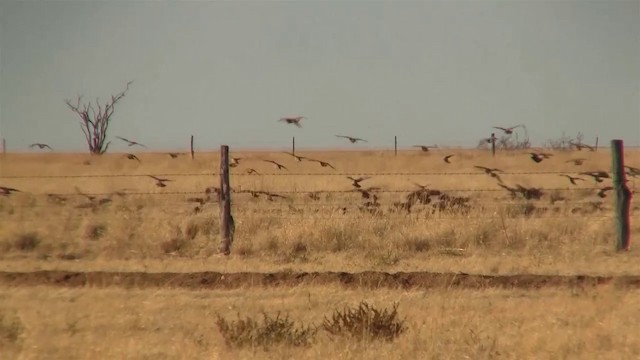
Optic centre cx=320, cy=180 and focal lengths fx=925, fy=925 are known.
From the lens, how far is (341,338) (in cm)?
773

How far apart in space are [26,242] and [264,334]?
28.8 ft

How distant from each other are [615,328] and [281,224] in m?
7.94

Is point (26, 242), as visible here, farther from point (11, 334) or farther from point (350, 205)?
point (11, 334)

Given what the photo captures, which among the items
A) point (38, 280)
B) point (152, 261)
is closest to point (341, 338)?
point (38, 280)

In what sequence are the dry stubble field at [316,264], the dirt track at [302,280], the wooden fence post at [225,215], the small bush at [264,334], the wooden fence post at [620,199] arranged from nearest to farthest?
the small bush at [264,334], the dry stubble field at [316,264], the dirt track at [302,280], the wooden fence post at [620,199], the wooden fence post at [225,215]

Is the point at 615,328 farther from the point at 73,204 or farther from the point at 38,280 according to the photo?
the point at 73,204

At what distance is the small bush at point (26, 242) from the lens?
15.3m

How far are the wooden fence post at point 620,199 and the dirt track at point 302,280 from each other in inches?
95.0

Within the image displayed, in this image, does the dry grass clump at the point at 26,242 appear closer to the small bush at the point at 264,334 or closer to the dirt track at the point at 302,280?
the dirt track at the point at 302,280

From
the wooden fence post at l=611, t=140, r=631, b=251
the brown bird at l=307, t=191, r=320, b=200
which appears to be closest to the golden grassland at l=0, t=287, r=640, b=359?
the wooden fence post at l=611, t=140, r=631, b=251

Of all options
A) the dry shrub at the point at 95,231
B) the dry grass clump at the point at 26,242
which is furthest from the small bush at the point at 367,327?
the dry shrub at the point at 95,231

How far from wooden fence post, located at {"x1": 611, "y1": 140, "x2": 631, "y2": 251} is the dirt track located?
241 cm

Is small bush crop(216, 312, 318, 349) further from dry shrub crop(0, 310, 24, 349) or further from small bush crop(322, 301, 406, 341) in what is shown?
dry shrub crop(0, 310, 24, 349)

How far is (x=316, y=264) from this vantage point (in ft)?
42.8
